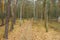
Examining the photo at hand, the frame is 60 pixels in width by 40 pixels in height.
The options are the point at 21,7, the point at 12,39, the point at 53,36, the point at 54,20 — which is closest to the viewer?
the point at 12,39

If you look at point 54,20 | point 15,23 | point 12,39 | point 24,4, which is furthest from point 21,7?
point 12,39

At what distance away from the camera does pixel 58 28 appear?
321 inches

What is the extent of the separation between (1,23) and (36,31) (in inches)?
87.8

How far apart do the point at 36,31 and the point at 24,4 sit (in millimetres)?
2840

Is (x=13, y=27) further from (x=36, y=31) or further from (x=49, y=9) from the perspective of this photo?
(x=49, y=9)

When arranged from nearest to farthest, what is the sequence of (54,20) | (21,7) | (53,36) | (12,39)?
1. (12,39)
2. (53,36)
3. (54,20)
4. (21,7)

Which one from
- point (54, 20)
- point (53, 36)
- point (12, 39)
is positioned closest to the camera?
point (12, 39)

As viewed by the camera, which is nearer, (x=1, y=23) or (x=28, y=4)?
(x=1, y=23)

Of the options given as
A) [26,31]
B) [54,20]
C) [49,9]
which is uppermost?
[49,9]

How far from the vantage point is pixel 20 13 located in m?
10.6

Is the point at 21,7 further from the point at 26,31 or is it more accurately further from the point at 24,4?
the point at 26,31

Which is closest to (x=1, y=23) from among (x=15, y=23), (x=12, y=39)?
(x=15, y=23)

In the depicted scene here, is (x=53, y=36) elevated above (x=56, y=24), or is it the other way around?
(x=56, y=24)

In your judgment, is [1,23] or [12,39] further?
[1,23]
